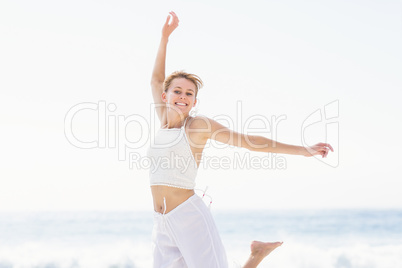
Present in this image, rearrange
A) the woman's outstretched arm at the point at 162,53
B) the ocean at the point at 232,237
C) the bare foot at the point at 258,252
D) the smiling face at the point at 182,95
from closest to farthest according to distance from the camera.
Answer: the smiling face at the point at 182,95, the bare foot at the point at 258,252, the woman's outstretched arm at the point at 162,53, the ocean at the point at 232,237

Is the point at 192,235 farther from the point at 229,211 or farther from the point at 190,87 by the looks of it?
the point at 229,211

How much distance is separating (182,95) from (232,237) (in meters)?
13.6

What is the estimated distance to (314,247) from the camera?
1470 cm

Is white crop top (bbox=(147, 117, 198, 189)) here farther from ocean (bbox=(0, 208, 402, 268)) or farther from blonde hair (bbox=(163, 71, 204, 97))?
ocean (bbox=(0, 208, 402, 268))

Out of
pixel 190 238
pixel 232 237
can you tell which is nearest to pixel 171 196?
pixel 190 238

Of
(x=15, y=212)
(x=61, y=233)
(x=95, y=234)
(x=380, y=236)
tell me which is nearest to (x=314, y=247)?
(x=380, y=236)

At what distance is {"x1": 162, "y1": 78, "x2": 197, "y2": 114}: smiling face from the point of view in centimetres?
355

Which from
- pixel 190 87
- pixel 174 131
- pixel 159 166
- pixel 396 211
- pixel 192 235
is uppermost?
pixel 190 87

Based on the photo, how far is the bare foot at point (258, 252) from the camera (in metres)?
3.79

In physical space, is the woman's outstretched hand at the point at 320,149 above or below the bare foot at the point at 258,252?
above

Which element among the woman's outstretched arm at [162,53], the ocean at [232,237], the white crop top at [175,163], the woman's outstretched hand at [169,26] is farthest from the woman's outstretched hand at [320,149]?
the ocean at [232,237]

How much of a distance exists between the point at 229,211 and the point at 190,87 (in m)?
18.7

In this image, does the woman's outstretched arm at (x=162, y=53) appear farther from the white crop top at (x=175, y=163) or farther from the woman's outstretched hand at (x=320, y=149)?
the woman's outstretched hand at (x=320, y=149)

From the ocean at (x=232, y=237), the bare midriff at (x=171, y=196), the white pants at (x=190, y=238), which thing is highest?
the bare midriff at (x=171, y=196)
